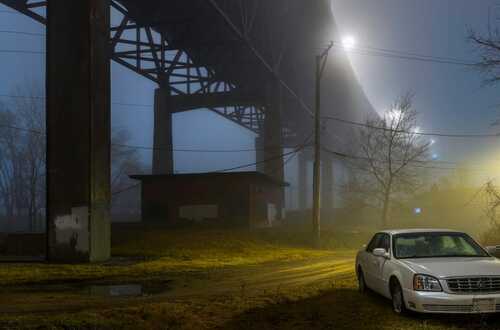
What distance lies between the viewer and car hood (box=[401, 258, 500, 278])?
7.14 meters

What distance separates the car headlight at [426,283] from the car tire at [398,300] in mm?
458

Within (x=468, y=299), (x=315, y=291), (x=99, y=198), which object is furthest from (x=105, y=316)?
(x=99, y=198)

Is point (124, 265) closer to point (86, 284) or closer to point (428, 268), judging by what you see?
point (86, 284)

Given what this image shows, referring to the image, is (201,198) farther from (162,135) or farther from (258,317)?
(258,317)

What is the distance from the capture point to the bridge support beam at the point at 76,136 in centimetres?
1770

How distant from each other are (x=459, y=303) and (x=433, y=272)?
57 cm

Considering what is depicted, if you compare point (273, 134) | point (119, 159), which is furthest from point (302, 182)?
point (273, 134)

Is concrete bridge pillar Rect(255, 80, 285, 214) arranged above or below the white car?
above

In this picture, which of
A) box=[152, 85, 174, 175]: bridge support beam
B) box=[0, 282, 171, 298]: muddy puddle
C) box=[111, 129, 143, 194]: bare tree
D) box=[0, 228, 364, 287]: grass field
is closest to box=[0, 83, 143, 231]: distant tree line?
box=[111, 129, 143, 194]: bare tree

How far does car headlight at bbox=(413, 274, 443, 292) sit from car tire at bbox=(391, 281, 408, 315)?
1.50 ft

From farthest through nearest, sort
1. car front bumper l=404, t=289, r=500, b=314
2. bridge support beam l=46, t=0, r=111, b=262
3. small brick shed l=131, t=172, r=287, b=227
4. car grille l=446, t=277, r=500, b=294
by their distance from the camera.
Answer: small brick shed l=131, t=172, r=287, b=227, bridge support beam l=46, t=0, r=111, b=262, car grille l=446, t=277, r=500, b=294, car front bumper l=404, t=289, r=500, b=314

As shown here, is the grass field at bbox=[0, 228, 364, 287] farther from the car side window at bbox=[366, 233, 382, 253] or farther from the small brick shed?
the car side window at bbox=[366, 233, 382, 253]

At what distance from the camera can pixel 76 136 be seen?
1805 cm

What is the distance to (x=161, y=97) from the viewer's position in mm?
40500
